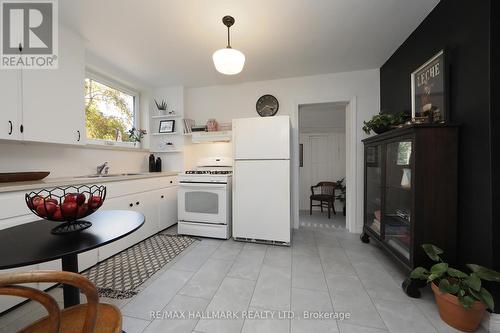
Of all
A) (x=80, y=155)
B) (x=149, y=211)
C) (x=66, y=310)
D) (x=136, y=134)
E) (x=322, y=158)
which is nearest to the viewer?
(x=66, y=310)

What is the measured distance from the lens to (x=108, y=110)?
3047 mm

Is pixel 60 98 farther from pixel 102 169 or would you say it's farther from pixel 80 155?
pixel 102 169

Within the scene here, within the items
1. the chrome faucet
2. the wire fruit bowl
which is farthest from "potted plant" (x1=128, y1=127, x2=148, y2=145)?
the wire fruit bowl

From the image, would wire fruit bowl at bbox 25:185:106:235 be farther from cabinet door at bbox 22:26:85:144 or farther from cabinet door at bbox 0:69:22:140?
cabinet door at bbox 22:26:85:144

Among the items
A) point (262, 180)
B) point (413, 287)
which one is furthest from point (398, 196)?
point (262, 180)

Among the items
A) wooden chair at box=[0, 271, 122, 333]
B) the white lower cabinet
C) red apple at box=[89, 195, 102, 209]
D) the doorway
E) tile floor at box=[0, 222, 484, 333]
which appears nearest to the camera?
wooden chair at box=[0, 271, 122, 333]

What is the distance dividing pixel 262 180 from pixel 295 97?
1534 mm

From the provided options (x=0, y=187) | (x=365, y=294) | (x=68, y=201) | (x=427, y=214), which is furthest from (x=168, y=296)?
(x=427, y=214)

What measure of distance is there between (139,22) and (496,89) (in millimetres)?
2854

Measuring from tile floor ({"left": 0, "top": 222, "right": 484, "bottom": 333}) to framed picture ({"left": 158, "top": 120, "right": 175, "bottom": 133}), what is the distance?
6.79 ft

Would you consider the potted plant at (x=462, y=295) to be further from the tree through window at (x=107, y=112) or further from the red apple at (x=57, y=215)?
the tree through window at (x=107, y=112)

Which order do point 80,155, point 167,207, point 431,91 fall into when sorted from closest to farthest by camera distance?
point 431,91, point 80,155, point 167,207

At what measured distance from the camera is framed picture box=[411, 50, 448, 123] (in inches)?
65.7

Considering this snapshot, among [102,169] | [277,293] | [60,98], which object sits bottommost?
[277,293]
